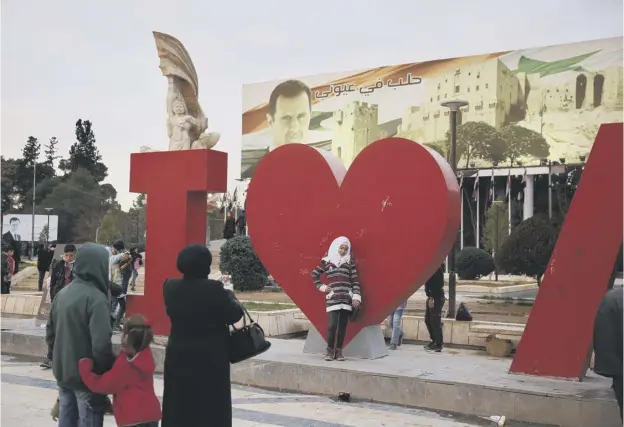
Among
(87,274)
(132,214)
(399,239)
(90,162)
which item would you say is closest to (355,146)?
(132,214)

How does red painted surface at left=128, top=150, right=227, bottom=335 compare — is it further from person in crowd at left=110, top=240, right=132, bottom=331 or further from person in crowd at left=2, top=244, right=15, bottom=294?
person in crowd at left=2, top=244, right=15, bottom=294

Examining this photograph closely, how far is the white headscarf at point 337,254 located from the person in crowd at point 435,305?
136cm

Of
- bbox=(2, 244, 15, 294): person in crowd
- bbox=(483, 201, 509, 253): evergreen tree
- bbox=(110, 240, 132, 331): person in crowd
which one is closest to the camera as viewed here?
bbox=(110, 240, 132, 331): person in crowd

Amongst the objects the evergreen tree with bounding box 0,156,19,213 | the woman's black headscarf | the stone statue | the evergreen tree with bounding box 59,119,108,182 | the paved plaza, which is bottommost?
the paved plaza

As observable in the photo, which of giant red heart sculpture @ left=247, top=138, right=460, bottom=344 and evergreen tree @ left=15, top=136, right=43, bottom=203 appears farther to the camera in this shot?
evergreen tree @ left=15, top=136, right=43, bottom=203

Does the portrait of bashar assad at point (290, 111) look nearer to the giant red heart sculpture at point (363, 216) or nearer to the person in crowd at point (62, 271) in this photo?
the person in crowd at point (62, 271)

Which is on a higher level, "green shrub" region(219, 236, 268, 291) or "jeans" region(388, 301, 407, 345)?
"green shrub" region(219, 236, 268, 291)

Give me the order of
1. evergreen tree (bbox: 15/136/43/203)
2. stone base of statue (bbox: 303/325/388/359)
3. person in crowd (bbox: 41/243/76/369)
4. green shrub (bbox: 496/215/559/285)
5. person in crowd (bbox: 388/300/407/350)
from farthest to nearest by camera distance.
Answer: evergreen tree (bbox: 15/136/43/203), green shrub (bbox: 496/215/559/285), person in crowd (bbox: 388/300/407/350), person in crowd (bbox: 41/243/76/369), stone base of statue (bbox: 303/325/388/359)

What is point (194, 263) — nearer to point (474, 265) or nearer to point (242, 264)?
point (242, 264)

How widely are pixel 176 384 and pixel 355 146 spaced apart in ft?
170

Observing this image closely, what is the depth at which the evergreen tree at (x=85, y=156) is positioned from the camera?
70375 mm

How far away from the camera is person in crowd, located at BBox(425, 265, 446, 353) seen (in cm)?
845

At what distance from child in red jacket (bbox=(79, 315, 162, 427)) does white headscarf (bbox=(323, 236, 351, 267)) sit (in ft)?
13.0

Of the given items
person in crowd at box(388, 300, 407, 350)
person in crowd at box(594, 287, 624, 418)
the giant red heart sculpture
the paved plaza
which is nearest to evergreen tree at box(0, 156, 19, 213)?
the giant red heart sculpture
